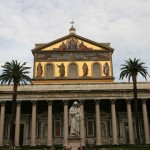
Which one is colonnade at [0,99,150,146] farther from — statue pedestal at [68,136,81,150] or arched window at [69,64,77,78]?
statue pedestal at [68,136,81,150]

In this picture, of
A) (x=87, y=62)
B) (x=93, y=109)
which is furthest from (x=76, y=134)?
(x=87, y=62)

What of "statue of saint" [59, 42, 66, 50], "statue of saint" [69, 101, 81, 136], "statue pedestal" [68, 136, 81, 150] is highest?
"statue of saint" [59, 42, 66, 50]

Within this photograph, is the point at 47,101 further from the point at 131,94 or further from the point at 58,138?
the point at 131,94

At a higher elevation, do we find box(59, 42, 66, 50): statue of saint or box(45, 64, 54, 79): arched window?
box(59, 42, 66, 50): statue of saint

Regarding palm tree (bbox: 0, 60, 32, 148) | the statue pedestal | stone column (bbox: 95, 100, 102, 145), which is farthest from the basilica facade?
the statue pedestal

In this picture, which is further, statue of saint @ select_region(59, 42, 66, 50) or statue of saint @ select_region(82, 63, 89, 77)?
statue of saint @ select_region(59, 42, 66, 50)

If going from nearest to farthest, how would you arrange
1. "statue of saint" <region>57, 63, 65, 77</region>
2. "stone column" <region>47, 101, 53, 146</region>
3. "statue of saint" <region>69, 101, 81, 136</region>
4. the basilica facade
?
"statue of saint" <region>69, 101, 81, 136</region> < "stone column" <region>47, 101, 53, 146</region> < the basilica facade < "statue of saint" <region>57, 63, 65, 77</region>

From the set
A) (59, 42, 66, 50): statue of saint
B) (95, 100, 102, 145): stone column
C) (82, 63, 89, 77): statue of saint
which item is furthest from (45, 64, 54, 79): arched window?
(95, 100, 102, 145): stone column

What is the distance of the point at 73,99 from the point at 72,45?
38.6ft

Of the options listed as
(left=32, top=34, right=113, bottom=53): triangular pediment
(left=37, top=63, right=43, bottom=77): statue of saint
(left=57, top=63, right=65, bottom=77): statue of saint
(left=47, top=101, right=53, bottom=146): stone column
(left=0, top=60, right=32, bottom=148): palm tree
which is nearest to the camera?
(left=0, top=60, right=32, bottom=148): palm tree

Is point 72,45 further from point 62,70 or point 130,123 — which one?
point 130,123

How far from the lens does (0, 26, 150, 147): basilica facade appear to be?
47.8m

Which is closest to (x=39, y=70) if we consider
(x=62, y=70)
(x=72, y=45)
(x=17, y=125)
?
(x=62, y=70)

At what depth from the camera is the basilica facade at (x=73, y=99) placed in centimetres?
4781
